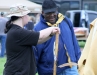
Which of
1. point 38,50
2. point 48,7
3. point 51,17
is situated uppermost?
point 48,7

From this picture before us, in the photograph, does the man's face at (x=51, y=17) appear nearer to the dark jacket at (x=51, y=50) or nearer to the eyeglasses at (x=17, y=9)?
the dark jacket at (x=51, y=50)

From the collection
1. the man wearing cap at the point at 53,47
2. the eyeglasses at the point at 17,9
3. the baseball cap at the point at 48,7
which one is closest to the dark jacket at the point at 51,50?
the man wearing cap at the point at 53,47

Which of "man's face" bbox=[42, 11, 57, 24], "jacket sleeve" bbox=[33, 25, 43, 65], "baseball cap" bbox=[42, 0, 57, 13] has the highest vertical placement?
"baseball cap" bbox=[42, 0, 57, 13]

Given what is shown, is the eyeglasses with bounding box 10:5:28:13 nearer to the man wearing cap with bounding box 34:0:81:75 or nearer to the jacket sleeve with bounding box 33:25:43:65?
the man wearing cap with bounding box 34:0:81:75

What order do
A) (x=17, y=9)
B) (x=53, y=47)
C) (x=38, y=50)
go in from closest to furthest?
(x=17, y=9), (x=53, y=47), (x=38, y=50)

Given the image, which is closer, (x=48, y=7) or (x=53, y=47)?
(x=53, y=47)

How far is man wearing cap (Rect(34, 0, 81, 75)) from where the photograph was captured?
5.52 m

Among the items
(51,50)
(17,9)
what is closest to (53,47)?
(51,50)

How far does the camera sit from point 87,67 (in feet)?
10.9

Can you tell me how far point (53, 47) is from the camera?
5.46 metres

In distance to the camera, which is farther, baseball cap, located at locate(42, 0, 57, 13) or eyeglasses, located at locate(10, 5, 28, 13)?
baseball cap, located at locate(42, 0, 57, 13)

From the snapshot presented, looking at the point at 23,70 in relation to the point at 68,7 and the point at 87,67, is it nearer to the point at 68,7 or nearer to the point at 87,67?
the point at 87,67

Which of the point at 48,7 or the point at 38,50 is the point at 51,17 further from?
the point at 38,50

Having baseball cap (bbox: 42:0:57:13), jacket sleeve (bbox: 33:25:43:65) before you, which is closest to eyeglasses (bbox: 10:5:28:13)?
baseball cap (bbox: 42:0:57:13)
